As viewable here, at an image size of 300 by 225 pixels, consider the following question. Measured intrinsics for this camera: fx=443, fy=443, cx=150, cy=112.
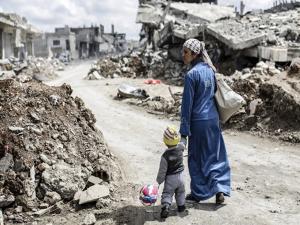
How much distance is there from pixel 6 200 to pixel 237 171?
10.5ft

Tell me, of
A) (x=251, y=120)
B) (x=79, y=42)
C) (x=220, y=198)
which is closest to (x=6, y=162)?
(x=220, y=198)

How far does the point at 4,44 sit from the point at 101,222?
25.8 m

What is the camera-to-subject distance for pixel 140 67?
24.2 metres

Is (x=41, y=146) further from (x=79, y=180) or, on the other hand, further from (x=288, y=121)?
(x=288, y=121)

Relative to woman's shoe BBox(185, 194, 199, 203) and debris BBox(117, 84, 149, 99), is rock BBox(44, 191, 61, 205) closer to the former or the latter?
woman's shoe BBox(185, 194, 199, 203)

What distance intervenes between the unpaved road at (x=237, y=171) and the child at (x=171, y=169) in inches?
8.0

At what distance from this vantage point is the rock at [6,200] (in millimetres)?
4867

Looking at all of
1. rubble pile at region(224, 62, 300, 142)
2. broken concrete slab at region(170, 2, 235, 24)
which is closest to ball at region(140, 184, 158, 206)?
rubble pile at region(224, 62, 300, 142)

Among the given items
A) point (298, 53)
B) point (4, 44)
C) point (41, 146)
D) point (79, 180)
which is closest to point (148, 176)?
point (79, 180)

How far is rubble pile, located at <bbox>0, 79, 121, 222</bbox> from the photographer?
16.5 ft

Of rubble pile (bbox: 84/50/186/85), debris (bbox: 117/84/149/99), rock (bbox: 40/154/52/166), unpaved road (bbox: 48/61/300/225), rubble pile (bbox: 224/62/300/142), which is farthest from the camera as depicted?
rubble pile (bbox: 84/50/186/85)

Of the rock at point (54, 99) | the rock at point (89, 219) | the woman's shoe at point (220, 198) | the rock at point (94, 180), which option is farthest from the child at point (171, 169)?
the rock at point (54, 99)

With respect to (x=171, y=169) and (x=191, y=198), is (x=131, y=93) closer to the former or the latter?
(x=191, y=198)

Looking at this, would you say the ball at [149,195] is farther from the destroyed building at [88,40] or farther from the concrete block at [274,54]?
the destroyed building at [88,40]
